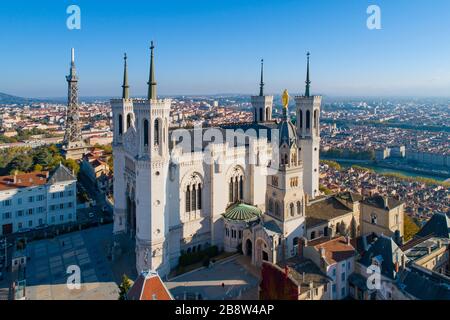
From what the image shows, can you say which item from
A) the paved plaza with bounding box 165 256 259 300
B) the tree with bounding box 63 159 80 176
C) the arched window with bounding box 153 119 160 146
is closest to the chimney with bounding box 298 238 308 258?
the paved plaza with bounding box 165 256 259 300

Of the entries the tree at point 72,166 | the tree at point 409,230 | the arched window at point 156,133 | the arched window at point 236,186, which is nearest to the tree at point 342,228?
the tree at point 409,230

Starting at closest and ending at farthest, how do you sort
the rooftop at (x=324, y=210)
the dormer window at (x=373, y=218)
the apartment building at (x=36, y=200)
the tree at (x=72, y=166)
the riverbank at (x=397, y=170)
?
the rooftop at (x=324, y=210) → the dormer window at (x=373, y=218) → the apartment building at (x=36, y=200) → the tree at (x=72, y=166) → the riverbank at (x=397, y=170)

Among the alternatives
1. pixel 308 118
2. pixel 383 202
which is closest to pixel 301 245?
pixel 383 202

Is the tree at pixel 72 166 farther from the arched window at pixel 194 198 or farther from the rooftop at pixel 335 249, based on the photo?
the rooftop at pixel 335 249

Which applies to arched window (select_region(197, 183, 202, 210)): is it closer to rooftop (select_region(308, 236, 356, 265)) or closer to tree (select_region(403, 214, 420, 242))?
rooftop (select_region(308, 236, 356, 265))

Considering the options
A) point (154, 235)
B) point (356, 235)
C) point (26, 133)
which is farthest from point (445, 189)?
point (26, 133)
